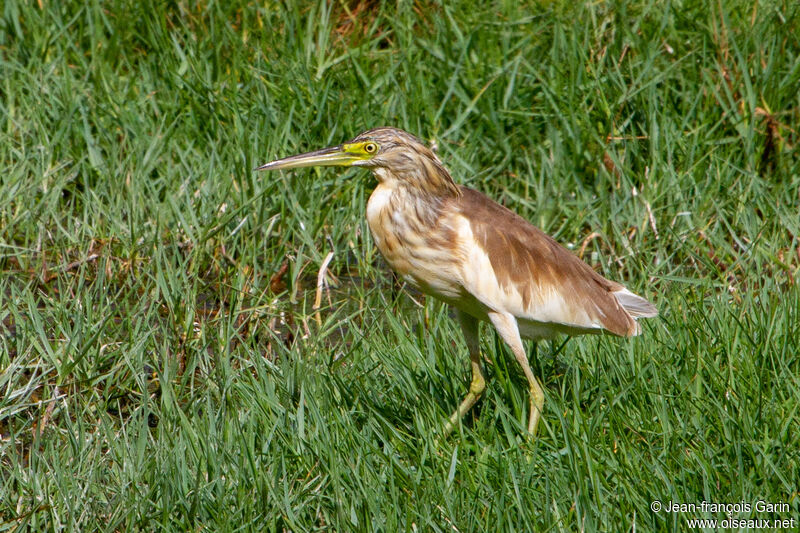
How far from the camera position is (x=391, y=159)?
3.99 meters

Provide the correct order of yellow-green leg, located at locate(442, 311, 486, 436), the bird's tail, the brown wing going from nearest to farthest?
yellow-green leg, located at locate(442, 311, 486, 436) → the brown wing → the bird's tail

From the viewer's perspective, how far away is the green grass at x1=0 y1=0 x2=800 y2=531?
3.41m

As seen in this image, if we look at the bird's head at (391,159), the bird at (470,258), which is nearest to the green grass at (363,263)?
the bird at (470,258)

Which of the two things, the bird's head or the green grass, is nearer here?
the green grass

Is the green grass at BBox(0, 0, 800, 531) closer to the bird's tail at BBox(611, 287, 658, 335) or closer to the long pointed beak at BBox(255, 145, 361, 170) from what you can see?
the bird's tail at BBox(611, 287, 658, 335)

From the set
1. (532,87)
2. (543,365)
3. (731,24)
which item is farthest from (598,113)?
(543,365)

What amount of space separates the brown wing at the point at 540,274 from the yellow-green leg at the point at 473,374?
24cm

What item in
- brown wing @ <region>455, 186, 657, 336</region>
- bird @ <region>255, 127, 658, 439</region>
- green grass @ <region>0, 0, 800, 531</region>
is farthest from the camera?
brown wing @ <region>455, 186, 657, 336</region>

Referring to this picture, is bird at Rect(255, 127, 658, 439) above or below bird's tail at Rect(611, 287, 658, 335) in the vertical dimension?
above

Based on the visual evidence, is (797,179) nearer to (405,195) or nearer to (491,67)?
(491,67)

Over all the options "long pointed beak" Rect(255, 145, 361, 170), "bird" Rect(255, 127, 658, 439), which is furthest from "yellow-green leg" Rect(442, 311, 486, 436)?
"long pointed beak" Rect(255, 145, 361, 170)

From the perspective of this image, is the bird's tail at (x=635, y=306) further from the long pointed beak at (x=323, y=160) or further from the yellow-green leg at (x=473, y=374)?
the long pointed beak at (x=323, y=160)

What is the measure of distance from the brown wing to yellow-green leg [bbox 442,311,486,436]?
24cm

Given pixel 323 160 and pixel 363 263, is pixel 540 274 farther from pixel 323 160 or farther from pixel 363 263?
pixel 363 263
